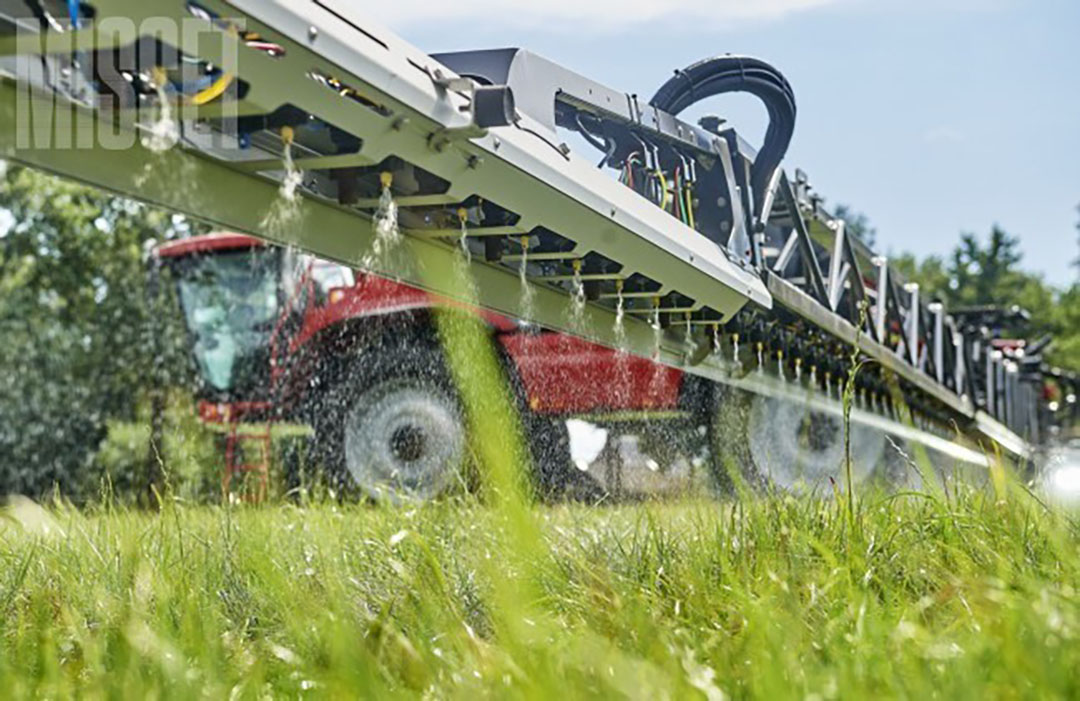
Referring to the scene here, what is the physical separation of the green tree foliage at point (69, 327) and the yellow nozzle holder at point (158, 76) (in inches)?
515

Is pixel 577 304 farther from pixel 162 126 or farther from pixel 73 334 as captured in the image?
pixel 73 334

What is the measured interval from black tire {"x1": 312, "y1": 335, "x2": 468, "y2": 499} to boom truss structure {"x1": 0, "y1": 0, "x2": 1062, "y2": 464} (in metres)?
1.77

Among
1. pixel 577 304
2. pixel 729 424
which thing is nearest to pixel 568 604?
pixel 577 304

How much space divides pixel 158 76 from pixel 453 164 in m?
0.87

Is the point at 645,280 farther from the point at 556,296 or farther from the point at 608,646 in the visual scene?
the point at 608,646

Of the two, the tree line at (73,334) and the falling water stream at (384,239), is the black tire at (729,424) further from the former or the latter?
the tree line at (73,334)

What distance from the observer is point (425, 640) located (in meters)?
2.14

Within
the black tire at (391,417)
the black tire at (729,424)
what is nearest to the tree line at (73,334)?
the black tire at (391,417)

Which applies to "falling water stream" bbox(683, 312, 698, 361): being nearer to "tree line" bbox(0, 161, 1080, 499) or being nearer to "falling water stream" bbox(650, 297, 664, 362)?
"falling water stream" bbox(650, 297, 664, 362)

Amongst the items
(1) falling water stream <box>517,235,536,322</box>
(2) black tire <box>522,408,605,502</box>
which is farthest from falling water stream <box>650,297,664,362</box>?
(2) black tire <box>522,408,605,502</box>

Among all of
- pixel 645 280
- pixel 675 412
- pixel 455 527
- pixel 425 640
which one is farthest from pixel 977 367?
pixel 425 640

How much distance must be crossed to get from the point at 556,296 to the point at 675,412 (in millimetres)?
2713

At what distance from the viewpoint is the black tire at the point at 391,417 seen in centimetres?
713

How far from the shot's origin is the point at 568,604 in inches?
93.7
